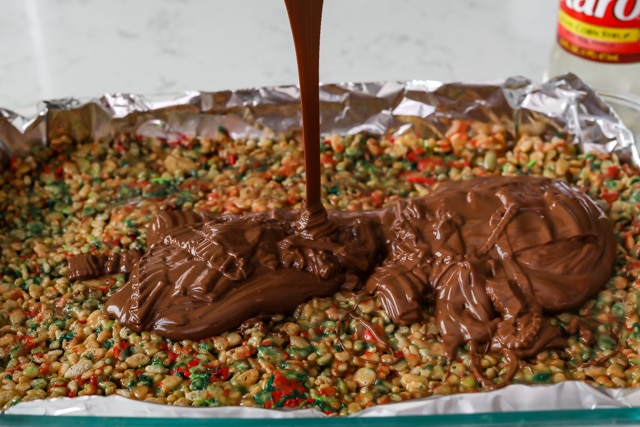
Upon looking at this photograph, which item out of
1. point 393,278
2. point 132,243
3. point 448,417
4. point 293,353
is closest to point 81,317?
point 132,243

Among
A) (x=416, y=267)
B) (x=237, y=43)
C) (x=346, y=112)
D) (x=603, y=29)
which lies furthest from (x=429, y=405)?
(x=237, y=43)

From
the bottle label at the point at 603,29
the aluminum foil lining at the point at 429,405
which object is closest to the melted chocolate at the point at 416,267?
the aluminum foil lining at the point at 429,405

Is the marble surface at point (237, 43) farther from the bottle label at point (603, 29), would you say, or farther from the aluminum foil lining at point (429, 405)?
the aluminum foil lining at point (429, 405)

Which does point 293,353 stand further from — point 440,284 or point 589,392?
point 589,392

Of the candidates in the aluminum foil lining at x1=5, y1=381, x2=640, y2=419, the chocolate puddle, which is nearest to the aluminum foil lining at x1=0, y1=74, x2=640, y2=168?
the chocolate puddle

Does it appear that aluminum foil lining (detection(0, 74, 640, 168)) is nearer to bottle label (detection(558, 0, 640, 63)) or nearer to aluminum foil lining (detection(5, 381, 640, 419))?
bottle label (detection(558, 0, 640, 63))

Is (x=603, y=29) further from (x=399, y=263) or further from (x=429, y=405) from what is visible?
(x=429, y=405)
